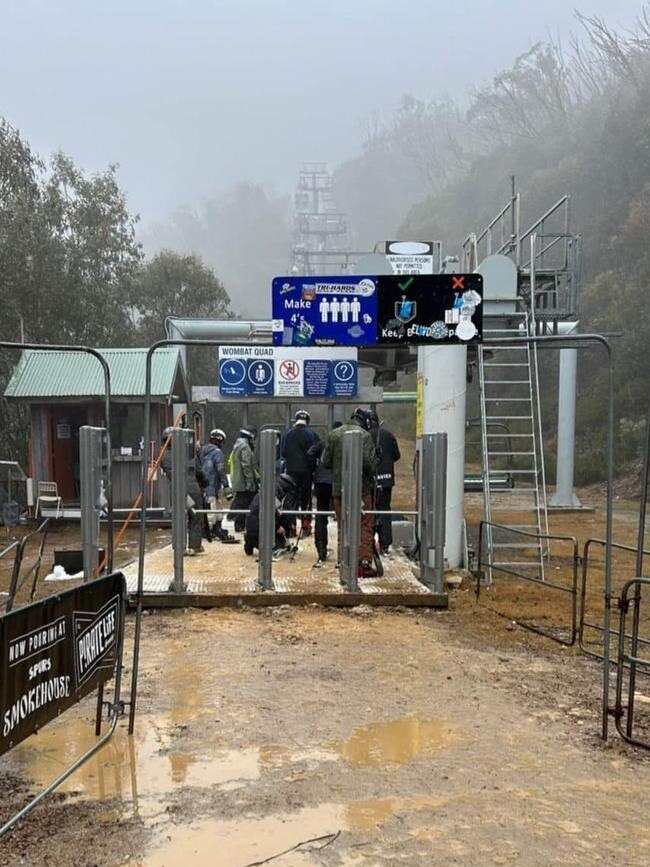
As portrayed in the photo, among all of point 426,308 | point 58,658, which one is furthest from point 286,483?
point 58,658

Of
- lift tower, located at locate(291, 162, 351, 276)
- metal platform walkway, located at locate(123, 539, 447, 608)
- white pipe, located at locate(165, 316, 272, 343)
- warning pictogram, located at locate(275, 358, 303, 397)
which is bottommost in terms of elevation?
metal platform walkway, located at locate(123, 539, 447, 608)

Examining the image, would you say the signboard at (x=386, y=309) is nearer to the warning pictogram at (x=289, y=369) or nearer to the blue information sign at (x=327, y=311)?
the blue information sign at (x=327, y=311)

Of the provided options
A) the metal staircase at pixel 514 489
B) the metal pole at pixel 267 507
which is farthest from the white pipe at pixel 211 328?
the metal pole at pixel 267 507

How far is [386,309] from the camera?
4969mm

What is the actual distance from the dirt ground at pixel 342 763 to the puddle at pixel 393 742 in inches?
0.5

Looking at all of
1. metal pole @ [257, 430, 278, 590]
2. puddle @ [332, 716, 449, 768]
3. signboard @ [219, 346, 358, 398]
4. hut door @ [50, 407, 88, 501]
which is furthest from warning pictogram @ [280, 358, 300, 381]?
puddle @ [332, 716, 449, 768]

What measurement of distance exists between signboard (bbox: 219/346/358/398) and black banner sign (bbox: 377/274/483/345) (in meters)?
9.09

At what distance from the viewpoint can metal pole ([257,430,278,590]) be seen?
755 cm

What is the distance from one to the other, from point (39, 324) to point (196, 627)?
16164 mm

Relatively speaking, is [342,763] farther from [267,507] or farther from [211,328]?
[211,328]

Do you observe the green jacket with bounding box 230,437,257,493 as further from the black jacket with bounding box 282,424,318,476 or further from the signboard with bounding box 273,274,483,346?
the signboard with bounding box 273,274,483,346

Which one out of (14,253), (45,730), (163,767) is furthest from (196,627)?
(14,253)

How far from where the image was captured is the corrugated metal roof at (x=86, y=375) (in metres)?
15.3

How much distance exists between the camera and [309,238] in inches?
3201
